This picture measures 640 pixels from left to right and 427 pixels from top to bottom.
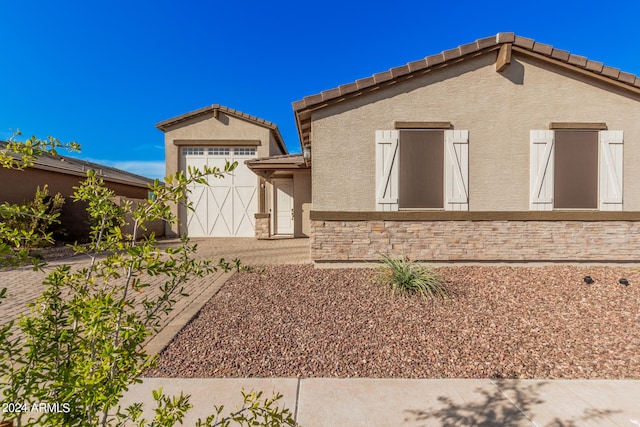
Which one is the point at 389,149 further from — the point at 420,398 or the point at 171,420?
the point at 171,420

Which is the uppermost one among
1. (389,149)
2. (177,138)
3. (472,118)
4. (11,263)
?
(177,138)

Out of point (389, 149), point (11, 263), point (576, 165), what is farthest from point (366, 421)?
point (576, 165)

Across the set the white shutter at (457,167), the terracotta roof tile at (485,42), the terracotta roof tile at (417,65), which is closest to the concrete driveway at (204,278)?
the white shutter at (457,167)

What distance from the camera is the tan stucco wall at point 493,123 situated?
625cm

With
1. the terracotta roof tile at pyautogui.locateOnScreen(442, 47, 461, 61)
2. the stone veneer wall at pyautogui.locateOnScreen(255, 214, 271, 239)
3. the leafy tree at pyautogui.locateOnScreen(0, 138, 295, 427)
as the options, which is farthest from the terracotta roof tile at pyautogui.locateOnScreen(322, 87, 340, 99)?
the stone veneer wall at pyautogui.locateOnScreen(255, 214, 271, 239)

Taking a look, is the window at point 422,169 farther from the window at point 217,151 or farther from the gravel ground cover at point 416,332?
the window at point 217,151

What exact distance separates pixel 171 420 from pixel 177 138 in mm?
13440

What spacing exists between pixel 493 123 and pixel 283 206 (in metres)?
8.57

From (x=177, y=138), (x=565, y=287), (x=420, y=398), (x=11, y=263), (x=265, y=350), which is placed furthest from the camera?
(x=177, y=138)

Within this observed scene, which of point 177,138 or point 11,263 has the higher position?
point 177,138

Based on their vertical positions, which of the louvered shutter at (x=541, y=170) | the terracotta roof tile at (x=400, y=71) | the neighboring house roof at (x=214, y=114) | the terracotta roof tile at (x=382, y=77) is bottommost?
the louvered shutter at (x=541, y=170)

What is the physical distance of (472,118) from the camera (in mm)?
A: 6273

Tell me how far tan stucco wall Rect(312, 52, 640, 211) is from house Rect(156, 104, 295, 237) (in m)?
6.71

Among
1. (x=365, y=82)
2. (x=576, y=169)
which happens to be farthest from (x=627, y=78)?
(x=365, y=82)
